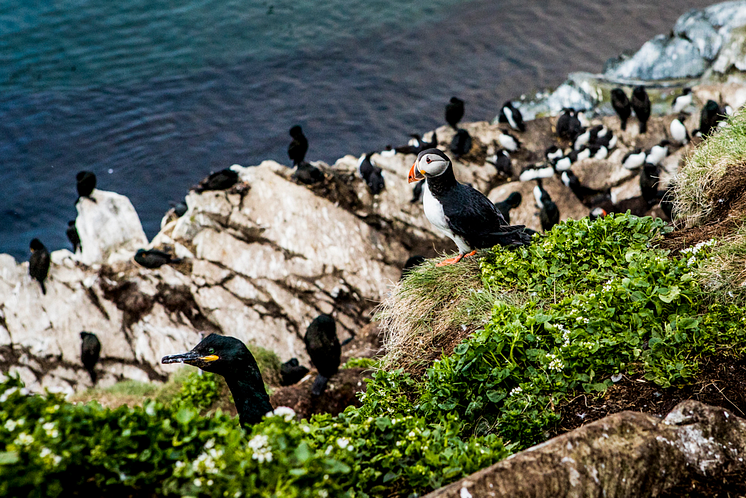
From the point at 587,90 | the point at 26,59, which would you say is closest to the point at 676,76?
the point at 587,90

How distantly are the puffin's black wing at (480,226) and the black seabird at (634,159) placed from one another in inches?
360

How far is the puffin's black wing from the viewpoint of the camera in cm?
598

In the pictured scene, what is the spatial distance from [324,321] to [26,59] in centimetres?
1807

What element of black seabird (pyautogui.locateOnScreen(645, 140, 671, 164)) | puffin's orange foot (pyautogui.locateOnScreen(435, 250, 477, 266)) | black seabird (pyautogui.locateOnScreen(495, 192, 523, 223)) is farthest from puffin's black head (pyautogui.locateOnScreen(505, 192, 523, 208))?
puffin's orange foot (pyautogui.locateOnScreen(435, 250, 477, 266))

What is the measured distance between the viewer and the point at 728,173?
5.95 m

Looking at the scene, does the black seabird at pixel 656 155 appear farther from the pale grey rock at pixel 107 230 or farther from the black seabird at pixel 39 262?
the black seabird at pixel 39 262

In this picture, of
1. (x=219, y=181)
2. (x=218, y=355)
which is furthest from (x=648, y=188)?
(x=218, y=355)

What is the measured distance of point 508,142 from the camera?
49.0 feet

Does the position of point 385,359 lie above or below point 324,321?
above

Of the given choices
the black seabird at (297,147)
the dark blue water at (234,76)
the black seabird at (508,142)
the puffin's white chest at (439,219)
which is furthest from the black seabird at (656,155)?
the puffin's white chest at (439,219)

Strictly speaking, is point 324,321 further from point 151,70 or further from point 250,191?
point 151,70

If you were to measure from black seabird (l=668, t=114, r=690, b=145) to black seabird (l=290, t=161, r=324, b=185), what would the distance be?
8.56m

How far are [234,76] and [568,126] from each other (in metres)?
11.5

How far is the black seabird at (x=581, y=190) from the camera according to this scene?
13.8 metres
